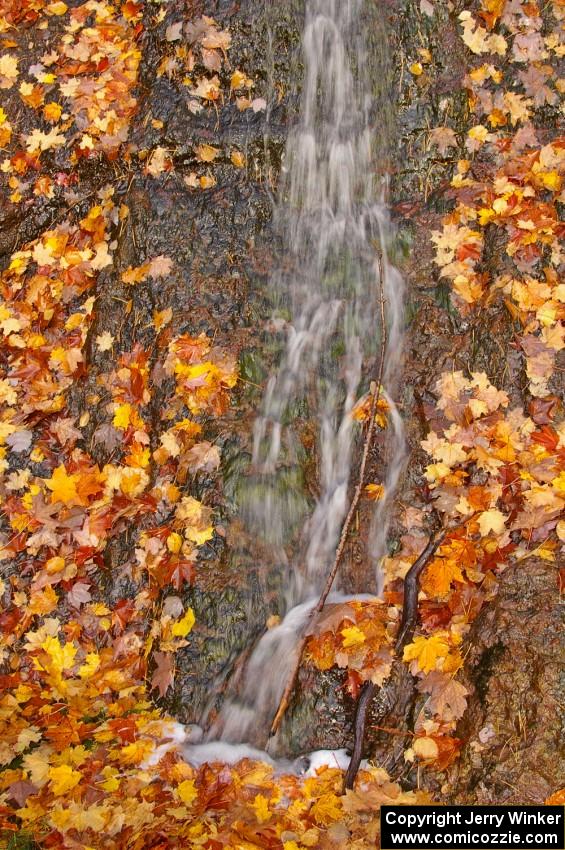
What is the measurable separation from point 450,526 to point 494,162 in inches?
93.4

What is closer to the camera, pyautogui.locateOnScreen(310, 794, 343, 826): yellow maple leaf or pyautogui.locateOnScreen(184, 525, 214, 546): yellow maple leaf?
pyautogui.locateOnScreen(310, 794, 343, 826): yellow maple leaf

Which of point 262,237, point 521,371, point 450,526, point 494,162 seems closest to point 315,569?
point 450,526

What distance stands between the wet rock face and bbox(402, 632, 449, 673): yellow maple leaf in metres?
0.14

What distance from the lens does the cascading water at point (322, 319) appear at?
Result: 3732mm

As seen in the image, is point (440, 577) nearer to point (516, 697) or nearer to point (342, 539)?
point (342, 539)

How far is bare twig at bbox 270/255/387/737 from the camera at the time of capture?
338 centimetres

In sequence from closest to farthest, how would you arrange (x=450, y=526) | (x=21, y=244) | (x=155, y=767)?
(x=155, y=767) → (x=450, y=526) → (x=21, y=244)

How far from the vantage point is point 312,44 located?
15.5 ft

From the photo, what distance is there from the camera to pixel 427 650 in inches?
129

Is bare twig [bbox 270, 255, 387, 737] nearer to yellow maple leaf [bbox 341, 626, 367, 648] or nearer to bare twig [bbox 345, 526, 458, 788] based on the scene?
yellow maple leaf [bbox 341, 626, 367, 648]

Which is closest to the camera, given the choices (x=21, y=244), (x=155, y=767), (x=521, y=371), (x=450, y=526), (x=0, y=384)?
(x=155, y=767)

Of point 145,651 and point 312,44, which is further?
point 312,44

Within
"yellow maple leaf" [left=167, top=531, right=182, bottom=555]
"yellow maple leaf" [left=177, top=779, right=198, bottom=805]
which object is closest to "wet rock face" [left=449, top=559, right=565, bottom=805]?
"yellow maple leaf" [left=177, top=779, right=198, bottom=805]

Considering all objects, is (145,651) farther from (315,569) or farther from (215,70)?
(215,70)
